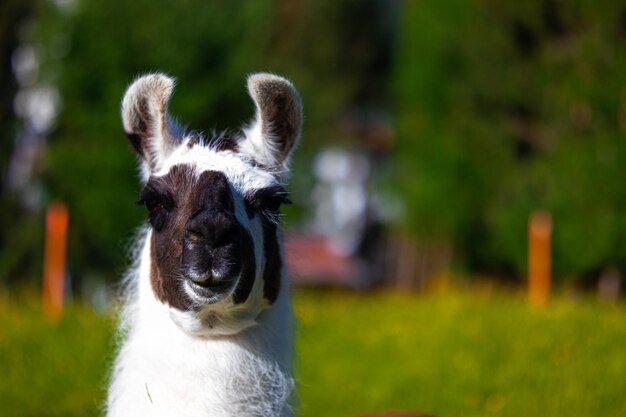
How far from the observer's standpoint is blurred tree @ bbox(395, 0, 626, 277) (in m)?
14.6

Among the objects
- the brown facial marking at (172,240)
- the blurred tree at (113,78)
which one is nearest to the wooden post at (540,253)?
the blurred tree at (113,78)

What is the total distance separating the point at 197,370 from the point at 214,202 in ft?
2.01

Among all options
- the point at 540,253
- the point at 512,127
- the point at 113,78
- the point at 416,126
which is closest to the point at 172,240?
the point at 540,253

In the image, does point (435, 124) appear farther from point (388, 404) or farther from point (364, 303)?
point (388, 404)

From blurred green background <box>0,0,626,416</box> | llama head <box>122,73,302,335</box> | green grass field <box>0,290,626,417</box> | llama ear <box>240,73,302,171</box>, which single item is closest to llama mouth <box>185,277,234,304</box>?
llama head <box>122,73,302,335</box>

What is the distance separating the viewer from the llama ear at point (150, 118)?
3.91 m

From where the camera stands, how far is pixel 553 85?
626 inches

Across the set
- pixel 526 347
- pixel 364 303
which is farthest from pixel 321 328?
pixel 526 347

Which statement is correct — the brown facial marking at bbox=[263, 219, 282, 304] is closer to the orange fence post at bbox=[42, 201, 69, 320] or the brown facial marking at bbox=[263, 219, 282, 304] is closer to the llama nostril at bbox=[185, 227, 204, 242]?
the llama nostril at bbox=[185, 227, 204, 242]

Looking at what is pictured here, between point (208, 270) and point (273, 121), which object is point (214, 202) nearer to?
point (208, 270)

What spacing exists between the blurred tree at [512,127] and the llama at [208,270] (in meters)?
11.3

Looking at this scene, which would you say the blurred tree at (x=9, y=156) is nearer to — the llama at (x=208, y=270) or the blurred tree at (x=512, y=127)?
the blurred tree at (x=512, y=127)

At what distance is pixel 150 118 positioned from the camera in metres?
3.99

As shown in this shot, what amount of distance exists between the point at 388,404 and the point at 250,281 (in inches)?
197
